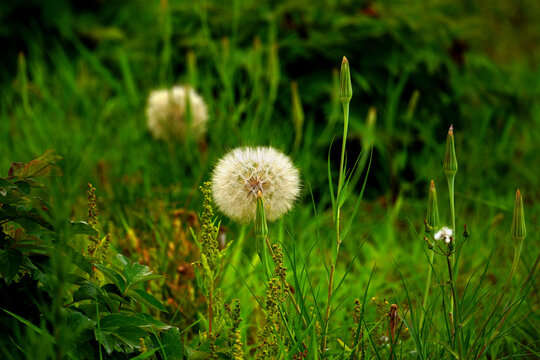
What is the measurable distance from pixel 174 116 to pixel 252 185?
5.31 feet

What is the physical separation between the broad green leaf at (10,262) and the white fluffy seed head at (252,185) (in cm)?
49

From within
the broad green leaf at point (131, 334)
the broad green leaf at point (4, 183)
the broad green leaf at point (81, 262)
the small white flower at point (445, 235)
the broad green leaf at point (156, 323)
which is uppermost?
the broad green leaf at point (4, 183)

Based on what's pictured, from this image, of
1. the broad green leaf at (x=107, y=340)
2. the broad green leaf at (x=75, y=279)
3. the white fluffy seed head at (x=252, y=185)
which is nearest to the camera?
the broad green leaf at (x=107, y=340)

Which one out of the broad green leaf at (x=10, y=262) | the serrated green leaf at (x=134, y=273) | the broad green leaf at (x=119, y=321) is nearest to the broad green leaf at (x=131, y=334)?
the broad green leaf at (x=119, y=321)

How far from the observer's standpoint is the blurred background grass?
101 inches

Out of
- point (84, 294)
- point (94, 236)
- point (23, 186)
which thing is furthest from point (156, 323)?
point (23, 186)

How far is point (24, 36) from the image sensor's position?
173 inches

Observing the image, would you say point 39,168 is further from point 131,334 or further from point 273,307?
point 273,307

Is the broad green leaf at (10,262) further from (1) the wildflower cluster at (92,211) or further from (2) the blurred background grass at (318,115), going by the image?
(2) the blurred background grass at (318,115)

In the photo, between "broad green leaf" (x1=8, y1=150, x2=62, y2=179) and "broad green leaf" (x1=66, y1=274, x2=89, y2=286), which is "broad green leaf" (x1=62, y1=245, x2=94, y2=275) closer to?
"broad green leaf" (x1=66, y1=274, x2=89, y2=286)

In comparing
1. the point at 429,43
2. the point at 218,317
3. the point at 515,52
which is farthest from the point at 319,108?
the point at 515,52

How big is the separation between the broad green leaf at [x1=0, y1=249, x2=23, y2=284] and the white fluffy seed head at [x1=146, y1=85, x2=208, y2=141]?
1860mm

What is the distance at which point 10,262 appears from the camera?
1048mm

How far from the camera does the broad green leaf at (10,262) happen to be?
1.03 metres
